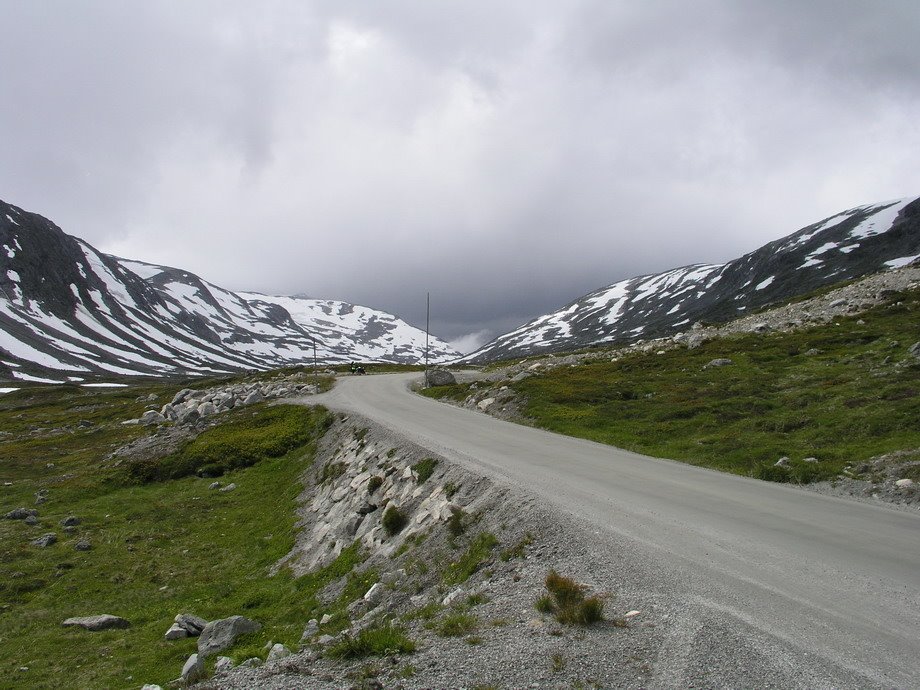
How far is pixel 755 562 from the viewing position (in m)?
10.0

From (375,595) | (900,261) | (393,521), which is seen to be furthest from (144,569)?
(900,261)

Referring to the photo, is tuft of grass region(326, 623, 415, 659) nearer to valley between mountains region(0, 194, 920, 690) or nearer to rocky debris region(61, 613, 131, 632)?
valley between mountains region(0, 194, 920, 690)

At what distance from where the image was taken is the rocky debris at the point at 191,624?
44.3 feet

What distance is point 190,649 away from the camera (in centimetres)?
1229

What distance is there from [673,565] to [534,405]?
24846 mm

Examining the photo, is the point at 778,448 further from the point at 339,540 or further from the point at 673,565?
the point at 339,540

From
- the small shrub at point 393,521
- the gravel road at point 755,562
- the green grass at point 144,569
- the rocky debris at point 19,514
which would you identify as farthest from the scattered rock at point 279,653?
the rocky debris at point 19,514

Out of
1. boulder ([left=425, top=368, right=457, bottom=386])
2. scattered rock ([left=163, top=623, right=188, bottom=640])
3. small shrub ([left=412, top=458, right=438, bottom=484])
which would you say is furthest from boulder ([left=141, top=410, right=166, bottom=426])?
scattered rock ([left=163, top=623, right=188, bottom=640])

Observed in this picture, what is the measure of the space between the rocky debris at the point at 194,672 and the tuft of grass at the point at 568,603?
611 cm

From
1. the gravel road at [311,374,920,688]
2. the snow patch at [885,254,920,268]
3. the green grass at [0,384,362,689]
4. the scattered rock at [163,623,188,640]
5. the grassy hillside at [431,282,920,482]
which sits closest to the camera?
the gravel road at [311,374,920,688]

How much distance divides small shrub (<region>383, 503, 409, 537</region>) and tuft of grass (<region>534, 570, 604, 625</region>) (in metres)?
7.61

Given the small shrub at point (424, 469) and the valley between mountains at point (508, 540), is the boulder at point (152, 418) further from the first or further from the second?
the small shrub at point (424, 469)

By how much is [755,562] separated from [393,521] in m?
10.2

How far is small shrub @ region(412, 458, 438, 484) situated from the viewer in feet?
61.2
